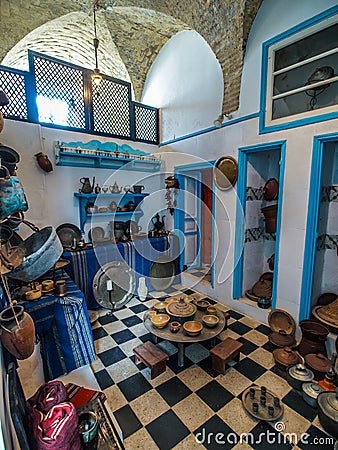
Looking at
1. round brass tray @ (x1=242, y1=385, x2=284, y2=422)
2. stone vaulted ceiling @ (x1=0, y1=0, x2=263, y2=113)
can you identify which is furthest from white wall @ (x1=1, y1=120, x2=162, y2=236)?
round brass tray @ (x1=242, y1=385, x2=284, y2=422)

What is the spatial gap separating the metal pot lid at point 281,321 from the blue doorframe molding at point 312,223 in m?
0.10

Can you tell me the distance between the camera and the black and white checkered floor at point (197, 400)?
50.6 inches

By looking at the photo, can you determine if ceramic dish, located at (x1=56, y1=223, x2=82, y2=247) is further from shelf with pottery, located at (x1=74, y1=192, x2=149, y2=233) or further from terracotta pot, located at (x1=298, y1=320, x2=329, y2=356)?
terracotta pot, located at (x1=298, y1=320, x2=329, y2=356)

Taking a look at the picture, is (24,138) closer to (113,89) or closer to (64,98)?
(64,98)

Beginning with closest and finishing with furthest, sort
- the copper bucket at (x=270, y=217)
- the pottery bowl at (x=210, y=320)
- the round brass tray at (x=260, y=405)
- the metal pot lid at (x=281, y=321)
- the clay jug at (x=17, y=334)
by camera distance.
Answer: the clay jug at (x=17, y=334) < the round brass tray at (x=260, y=405) < the pottery bowl at (x=210, y=320) < the metal pot lid at (x=281, y=321) < the copper bucket at (x=270, y=217)

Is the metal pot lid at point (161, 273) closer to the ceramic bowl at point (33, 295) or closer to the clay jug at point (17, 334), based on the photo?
the ceramic bowl at point (33, 295)

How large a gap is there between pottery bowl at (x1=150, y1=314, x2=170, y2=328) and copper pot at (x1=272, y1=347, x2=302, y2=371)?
942 mm

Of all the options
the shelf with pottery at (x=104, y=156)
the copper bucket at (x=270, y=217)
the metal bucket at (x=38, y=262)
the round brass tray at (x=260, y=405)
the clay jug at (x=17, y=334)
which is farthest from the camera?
the shelf with pottery at (x=104, y=156)

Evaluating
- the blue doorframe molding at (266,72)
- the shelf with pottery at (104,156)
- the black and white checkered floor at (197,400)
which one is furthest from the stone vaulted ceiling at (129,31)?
the black and white checkered floor at (197,400)

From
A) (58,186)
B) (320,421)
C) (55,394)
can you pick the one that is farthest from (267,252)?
(58,186)

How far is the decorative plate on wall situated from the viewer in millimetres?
2532

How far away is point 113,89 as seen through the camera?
3166 mm

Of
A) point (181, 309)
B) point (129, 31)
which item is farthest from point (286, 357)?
point (129, 31)

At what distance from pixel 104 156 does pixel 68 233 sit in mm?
1153
